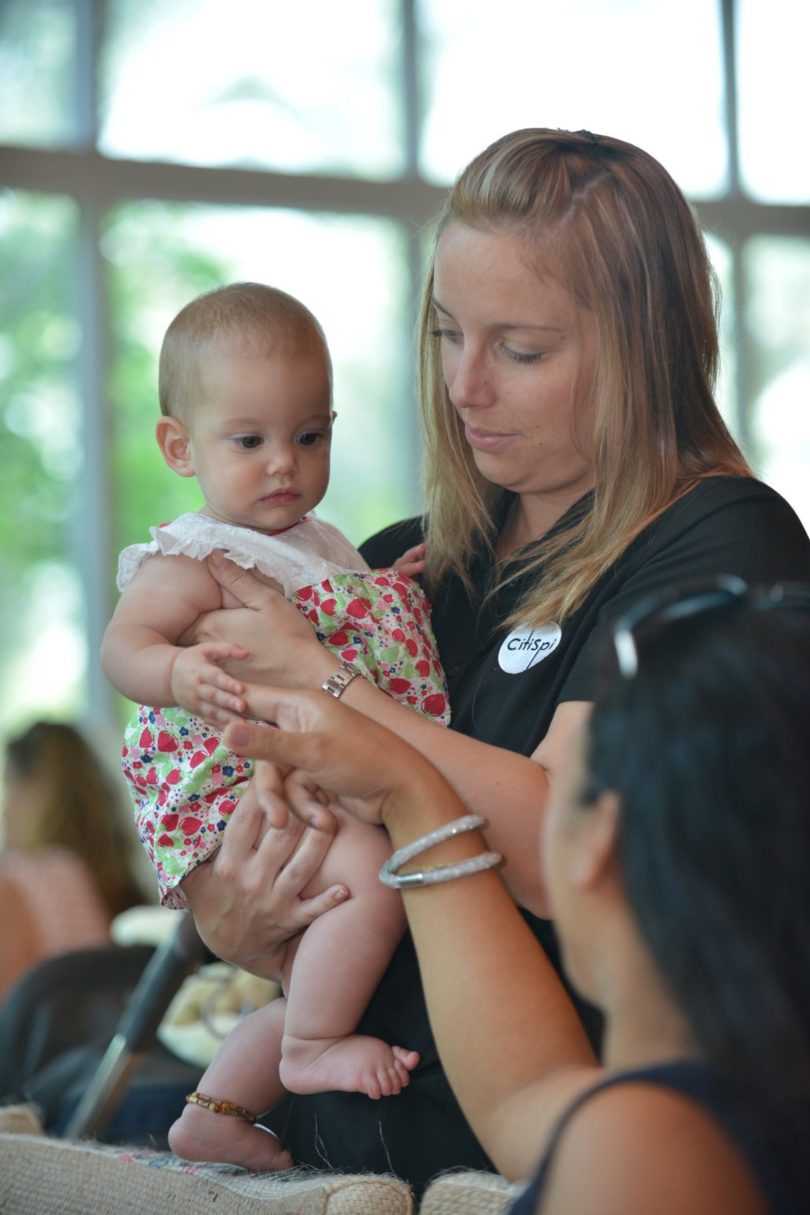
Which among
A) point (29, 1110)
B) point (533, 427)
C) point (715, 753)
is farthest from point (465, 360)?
point (29, 1110)

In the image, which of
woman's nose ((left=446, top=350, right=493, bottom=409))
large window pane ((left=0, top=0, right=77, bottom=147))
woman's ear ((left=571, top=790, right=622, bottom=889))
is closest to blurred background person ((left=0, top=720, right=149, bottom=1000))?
large window pane ((left=0, top=0, right=77, bottom=147))

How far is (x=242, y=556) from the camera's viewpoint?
181 centimetres

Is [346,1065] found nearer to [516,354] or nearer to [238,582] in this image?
[238,582]

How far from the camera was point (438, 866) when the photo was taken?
139 centimetres

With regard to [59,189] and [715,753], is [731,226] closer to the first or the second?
[59,189]

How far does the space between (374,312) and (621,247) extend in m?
5.41

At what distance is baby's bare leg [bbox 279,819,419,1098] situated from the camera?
1.67 m

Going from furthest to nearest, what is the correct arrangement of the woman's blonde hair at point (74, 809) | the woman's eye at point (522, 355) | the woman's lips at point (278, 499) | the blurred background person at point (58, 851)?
1. the woman's blonde hair at point (74, 809)
2. the blurred background person at point (58, 851)
3. the woman's lips at point (278, 499)
4. the woman's eye at point (522, 355)

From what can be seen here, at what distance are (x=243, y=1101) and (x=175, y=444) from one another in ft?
2.54

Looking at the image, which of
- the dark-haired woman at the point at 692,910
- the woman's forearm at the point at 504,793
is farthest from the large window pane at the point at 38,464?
the dark-haired woman at the point at 692,910

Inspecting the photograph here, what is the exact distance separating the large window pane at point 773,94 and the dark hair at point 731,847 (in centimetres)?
705

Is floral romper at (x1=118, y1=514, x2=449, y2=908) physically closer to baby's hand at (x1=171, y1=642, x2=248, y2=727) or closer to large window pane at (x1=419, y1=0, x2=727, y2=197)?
baby's hand at (x1=171, y1=642, x2=248, y2=727)

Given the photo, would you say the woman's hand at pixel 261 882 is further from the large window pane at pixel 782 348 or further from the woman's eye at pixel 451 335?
the large window pane at pixel 782 348

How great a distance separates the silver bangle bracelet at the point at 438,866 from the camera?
1.38 m
